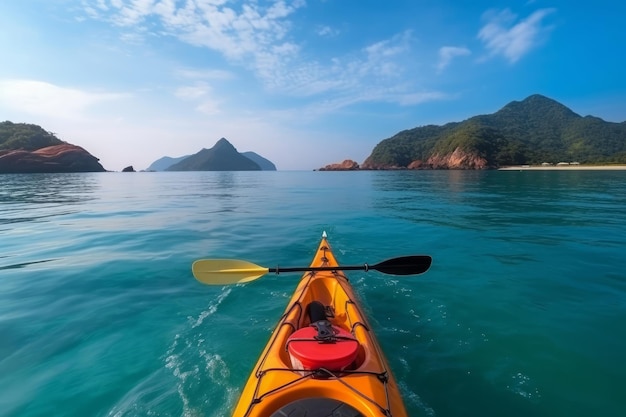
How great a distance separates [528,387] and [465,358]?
0.94m

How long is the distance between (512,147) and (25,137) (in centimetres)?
17482

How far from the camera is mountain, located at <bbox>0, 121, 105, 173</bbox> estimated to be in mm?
88625

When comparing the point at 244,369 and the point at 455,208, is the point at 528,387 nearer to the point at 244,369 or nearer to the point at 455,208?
the point at 244,369

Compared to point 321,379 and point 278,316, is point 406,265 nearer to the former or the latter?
point 278,316

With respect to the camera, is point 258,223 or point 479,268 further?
point 258,223

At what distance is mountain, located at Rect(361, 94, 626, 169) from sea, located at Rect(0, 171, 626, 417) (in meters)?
112

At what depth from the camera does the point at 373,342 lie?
4.17m

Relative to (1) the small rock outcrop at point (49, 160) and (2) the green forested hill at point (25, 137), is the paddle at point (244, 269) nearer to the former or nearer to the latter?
(1) the small rock outcrop at point (49, 160)

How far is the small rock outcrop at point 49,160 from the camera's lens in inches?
3440

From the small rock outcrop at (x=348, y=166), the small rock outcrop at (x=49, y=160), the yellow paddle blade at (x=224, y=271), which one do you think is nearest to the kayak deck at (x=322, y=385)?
the yellow paddle blade at (x=224, y=271)

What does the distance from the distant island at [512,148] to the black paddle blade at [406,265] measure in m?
115

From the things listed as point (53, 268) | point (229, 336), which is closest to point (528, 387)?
point (229, 336)

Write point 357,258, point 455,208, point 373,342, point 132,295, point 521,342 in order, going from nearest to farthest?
point 373,342 → point 521,342 → point 132,295 → point 357,258 → point 455,208

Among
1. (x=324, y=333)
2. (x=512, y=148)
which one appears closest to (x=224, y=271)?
(x=324, y=333)
